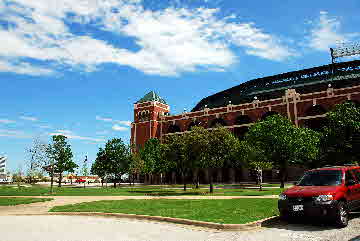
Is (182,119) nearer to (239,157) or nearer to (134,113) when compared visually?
(134,113)

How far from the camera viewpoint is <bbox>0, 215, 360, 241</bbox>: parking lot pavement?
8289 millimetres

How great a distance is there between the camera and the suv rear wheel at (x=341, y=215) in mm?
9062

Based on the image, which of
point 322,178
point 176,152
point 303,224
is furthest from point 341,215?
point 176,152

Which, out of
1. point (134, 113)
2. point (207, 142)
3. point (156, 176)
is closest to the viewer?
point (207, 142)

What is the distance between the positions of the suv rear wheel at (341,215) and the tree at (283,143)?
23.8m

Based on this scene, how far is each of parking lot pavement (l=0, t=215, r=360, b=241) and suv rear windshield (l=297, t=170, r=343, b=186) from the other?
1400 millimetres

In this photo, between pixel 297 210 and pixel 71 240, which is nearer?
pixel 71 240

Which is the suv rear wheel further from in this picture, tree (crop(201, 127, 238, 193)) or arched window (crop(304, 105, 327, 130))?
arched window (crop(304, 105, 327, 130))

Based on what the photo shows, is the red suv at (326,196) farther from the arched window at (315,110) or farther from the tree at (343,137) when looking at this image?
the arched window at (315,110)

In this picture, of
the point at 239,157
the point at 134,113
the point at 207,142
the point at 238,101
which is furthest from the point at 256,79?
the point at 207,142

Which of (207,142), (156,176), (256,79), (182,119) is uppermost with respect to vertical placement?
(256,79)

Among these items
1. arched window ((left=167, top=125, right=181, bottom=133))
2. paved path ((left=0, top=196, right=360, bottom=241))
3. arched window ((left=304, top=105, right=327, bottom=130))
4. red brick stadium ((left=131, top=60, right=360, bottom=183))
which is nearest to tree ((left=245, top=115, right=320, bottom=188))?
red brick stadium ((left=131, top=60, right=360, bottom=183))

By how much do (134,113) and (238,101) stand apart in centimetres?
2603

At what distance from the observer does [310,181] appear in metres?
10.8
